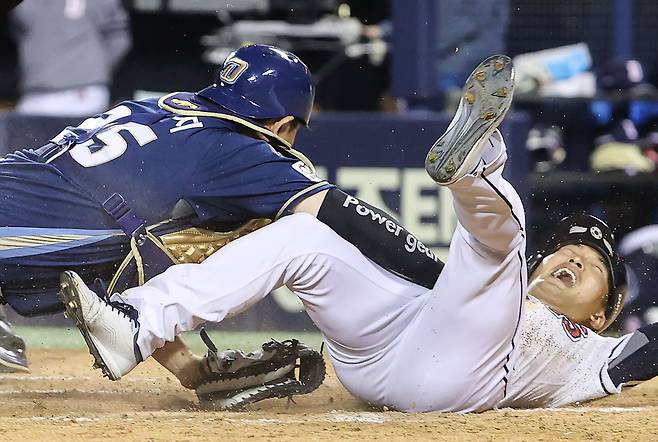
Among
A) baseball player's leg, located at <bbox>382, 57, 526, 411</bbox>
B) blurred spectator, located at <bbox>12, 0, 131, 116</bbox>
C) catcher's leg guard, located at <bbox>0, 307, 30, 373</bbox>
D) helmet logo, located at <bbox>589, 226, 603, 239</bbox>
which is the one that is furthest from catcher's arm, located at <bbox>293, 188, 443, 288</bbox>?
blurred spectator, located at <bbox>12, 0, 131, 116</bbox>

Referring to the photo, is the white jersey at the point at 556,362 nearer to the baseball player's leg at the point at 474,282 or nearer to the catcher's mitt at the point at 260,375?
the baseball player's leg at the point at 474,282

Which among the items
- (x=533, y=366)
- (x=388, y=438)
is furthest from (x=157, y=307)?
(x=533, y=366)

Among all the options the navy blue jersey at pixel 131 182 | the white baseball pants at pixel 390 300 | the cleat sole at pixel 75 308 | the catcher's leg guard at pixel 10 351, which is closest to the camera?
the cleat sole at pixel 75 308

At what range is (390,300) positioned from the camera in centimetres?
413

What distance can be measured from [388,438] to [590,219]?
1.56 m

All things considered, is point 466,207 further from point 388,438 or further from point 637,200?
point 637,200

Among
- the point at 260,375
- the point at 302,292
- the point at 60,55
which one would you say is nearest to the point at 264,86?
the point at 302,292

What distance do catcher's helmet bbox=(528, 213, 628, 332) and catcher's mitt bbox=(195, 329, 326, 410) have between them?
94cm

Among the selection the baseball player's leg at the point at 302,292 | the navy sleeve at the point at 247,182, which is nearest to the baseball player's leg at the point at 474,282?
the baseball player's leg at the point at 302,292

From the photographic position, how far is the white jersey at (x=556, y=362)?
425 centimetres

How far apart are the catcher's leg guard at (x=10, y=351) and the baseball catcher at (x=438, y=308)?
4.92 feet

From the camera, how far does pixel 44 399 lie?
15.0 feet

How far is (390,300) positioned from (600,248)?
0.95 metres

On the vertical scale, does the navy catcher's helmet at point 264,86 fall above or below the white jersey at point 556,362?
above
